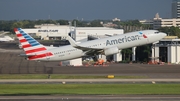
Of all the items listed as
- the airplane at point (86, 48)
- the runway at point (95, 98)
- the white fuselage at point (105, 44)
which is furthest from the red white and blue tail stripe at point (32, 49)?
the runway at point (95, 98)

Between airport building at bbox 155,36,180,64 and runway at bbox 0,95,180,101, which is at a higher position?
airport building at bbox 155,36,180,64

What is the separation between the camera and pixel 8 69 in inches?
3743

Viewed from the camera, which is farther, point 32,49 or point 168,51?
point 168,51

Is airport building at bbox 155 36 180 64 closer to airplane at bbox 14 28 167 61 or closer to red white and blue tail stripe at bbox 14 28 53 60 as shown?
airplane at bbox 14 28 167 61

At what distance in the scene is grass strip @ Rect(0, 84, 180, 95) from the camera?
61391 mm

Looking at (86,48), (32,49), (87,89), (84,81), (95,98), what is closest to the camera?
(95,98)

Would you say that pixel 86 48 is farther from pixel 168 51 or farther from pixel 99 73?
pixel 168 51

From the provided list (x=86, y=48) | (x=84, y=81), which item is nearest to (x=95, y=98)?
(x=84, y=81)

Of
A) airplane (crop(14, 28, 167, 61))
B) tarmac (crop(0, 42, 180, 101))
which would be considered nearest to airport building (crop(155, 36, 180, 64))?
tarmac (crop(0, 42, 180, 101))

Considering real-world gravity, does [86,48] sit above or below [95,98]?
above

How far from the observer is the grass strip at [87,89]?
61391 millimetres

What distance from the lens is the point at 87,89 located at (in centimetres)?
6519

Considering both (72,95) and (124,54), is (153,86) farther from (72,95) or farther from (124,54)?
(124,54)

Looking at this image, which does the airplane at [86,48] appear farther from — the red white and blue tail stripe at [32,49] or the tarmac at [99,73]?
the tarmac at [99,73]
